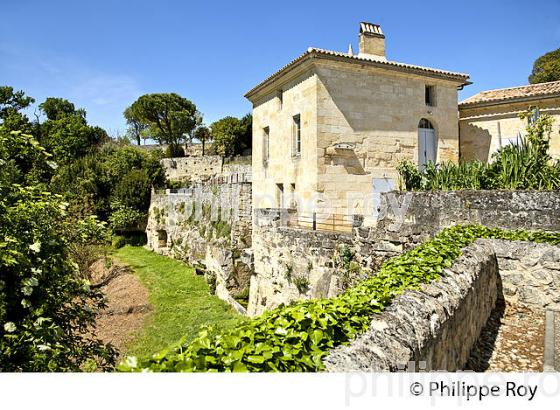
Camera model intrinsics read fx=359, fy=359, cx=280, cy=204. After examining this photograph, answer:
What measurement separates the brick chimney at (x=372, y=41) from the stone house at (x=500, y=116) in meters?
4.23

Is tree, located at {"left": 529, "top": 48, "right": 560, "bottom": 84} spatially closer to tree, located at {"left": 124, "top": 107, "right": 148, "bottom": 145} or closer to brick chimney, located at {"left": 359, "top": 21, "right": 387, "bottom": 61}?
brick chimney, located at {"left": 359, "top": 21, "right": 387, "bottom": 61}

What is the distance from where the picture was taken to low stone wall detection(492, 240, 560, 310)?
5.80m

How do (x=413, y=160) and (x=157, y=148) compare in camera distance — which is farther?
(x=157, y=148)

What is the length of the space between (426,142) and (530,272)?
9134mm

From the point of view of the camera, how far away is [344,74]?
40.8 ft

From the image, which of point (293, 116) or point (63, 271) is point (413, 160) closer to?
point (293, 116)

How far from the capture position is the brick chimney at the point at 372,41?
1441 centimetres

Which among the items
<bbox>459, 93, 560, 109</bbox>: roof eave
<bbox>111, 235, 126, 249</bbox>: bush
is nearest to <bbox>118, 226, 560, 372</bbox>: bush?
<bbox>459, 93, 560, 109</bbox>: roof eave

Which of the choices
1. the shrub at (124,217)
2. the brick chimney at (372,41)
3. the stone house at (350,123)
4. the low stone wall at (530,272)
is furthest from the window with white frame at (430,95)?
the shrub at (124,217)

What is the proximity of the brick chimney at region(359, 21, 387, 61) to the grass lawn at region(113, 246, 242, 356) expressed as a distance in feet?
37.7

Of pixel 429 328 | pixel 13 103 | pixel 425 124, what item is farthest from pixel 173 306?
pixel 429 328

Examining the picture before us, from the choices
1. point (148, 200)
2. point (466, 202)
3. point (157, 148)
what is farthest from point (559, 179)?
point (157, 148)

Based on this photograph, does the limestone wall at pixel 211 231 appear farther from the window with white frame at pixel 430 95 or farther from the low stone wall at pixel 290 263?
the window with white frame at pixel 430 95
